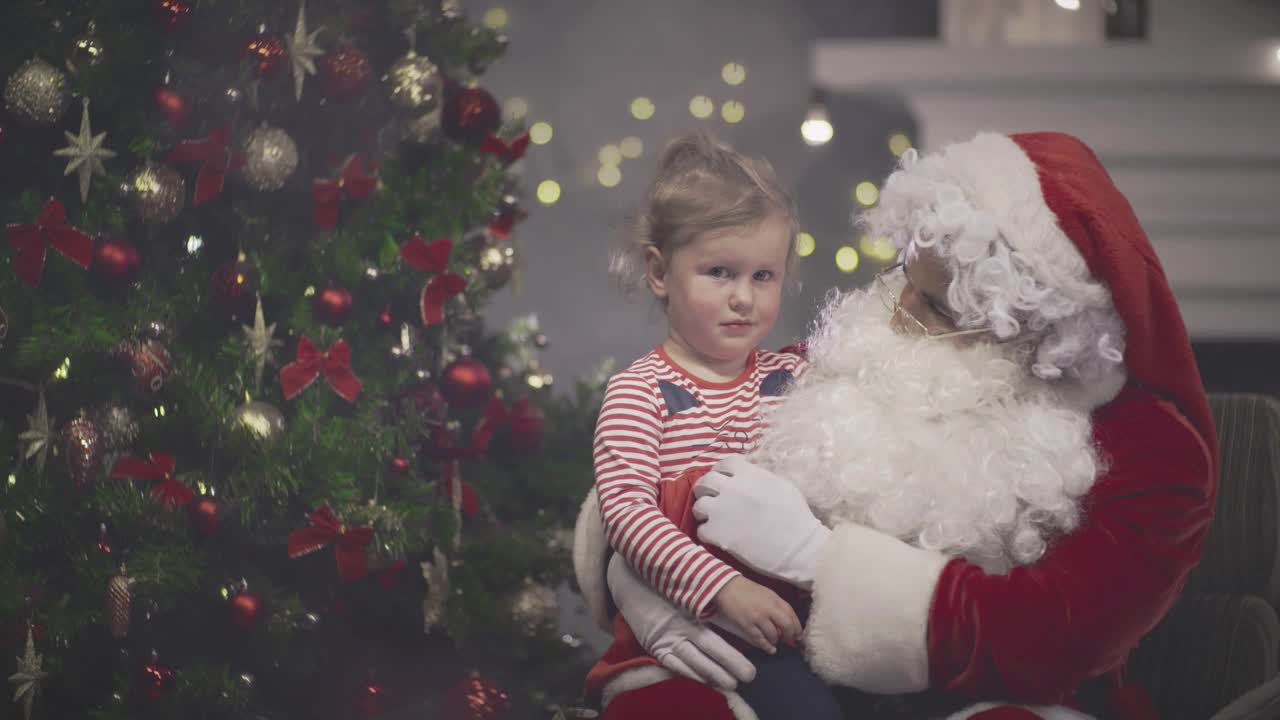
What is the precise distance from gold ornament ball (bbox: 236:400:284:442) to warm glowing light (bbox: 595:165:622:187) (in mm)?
1471

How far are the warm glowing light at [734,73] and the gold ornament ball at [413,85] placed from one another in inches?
45.7

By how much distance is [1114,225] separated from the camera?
1.04 m

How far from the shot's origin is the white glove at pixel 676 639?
1.08m

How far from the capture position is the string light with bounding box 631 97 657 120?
3096 mm

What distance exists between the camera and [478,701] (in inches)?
85.9

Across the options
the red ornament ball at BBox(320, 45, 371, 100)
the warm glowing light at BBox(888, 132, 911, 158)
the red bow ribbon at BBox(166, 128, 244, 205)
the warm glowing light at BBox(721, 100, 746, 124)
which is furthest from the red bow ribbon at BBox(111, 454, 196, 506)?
the warm glowing light at BBox(888, 132, 911, 158)

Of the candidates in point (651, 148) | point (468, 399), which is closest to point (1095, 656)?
point (468, 399)

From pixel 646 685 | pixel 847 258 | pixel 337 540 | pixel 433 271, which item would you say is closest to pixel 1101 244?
pixel 646 685

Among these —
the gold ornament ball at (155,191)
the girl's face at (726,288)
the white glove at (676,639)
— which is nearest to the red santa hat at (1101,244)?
the girl's face at (726,288)

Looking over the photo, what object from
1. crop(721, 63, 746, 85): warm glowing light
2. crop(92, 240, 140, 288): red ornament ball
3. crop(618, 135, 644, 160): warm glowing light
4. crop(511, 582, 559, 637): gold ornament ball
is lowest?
crop(511, 582, 559, 637): gold ornament ball

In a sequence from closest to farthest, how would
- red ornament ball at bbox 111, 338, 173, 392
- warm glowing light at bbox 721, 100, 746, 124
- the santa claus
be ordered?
the santa claus, red ornament ball at bbox 111, 338, 173, 392, warm glowing light at bbox 721, 100, 746, 124

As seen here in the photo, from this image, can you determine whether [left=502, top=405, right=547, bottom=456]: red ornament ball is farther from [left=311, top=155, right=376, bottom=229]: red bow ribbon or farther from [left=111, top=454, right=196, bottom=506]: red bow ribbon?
[left=111, top=454, right=196, bottom=506]: red bow ribbon

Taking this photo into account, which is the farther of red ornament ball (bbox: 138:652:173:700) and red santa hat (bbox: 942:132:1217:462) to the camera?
red ornament ball (bbox: 138:652:173:700)

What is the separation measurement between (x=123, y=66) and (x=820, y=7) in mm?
1969
